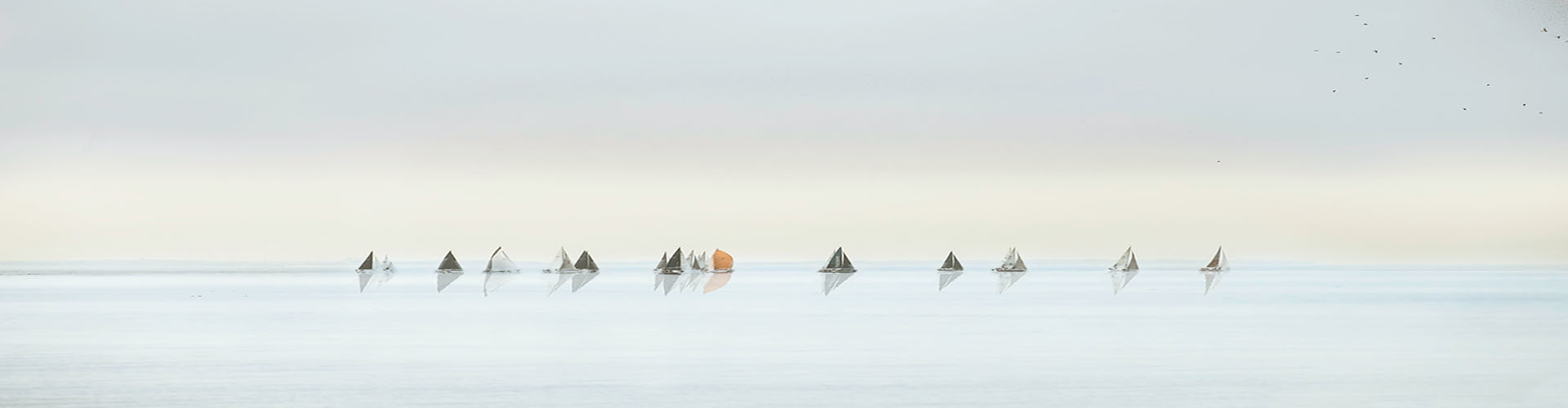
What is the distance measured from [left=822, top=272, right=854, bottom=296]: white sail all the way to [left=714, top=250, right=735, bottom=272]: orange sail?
446 cm

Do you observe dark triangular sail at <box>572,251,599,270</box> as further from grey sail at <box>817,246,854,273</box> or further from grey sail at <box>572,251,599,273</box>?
grey sail at <box>817,246,854,273</box>

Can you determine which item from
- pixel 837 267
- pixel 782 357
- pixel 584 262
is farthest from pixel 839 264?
pixel 782 357

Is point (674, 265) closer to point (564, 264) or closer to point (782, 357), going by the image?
point (564, 264)

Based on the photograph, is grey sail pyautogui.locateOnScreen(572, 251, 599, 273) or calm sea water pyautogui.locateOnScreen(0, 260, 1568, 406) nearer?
calm sea water pyautogui.locateOnScreen(0, 260, 1568, 406)

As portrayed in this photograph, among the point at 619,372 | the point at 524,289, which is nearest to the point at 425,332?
the point at 619,372

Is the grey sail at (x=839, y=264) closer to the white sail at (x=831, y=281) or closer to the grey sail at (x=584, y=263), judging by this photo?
the white sail at (x=831, y=281)

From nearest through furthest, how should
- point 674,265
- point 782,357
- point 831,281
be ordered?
point 782,357, point 831,281, point 674,265

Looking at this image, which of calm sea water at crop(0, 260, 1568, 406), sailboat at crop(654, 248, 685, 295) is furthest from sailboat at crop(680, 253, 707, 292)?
calm sea water at crop(0, 260, 1568, 406)

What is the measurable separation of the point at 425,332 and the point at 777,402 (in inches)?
378

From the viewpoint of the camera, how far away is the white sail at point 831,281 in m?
44.1

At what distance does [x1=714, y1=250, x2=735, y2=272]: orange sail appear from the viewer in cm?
7056

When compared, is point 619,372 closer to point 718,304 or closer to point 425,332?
point 425,332

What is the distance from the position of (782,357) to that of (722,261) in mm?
56882

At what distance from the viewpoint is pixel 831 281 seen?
57938 millimetres
